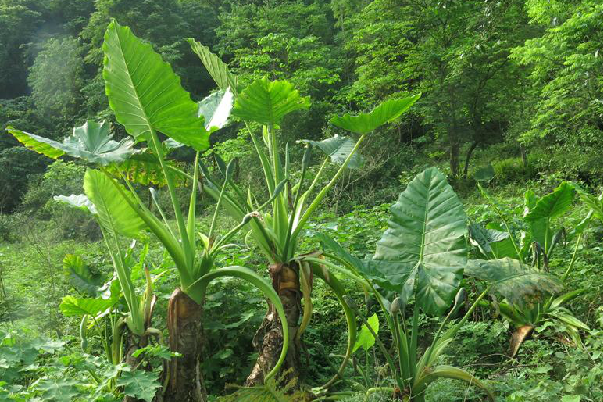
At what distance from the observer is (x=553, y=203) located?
289 centimetres

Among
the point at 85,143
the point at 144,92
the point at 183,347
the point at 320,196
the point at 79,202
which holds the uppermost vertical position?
the point at 144,92

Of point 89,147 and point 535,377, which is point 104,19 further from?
point 535,377

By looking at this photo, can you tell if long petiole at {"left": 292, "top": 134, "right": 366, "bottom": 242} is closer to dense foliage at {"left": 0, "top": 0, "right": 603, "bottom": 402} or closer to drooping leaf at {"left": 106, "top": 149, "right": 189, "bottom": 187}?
dense foliage at {"left": 0, "top": 0, "right": 603, "bottom": 402}

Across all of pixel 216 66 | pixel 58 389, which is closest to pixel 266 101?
pixel 216 66

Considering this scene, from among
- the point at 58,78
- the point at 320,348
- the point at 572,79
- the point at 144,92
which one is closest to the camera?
the point at 144,92

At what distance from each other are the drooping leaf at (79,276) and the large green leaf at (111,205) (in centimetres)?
31

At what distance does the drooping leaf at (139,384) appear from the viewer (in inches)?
71.9

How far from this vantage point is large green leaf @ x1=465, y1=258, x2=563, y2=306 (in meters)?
2.13

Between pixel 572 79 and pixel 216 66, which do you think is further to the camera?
pixel 572 79

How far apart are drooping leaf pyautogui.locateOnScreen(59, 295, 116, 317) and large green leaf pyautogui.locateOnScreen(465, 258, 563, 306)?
1589 millimetres

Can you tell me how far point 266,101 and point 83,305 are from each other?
1215 millimetres

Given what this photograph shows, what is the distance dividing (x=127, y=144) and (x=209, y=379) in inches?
52.7

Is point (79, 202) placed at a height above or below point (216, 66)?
below

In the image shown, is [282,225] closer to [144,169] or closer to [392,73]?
[144,169]
